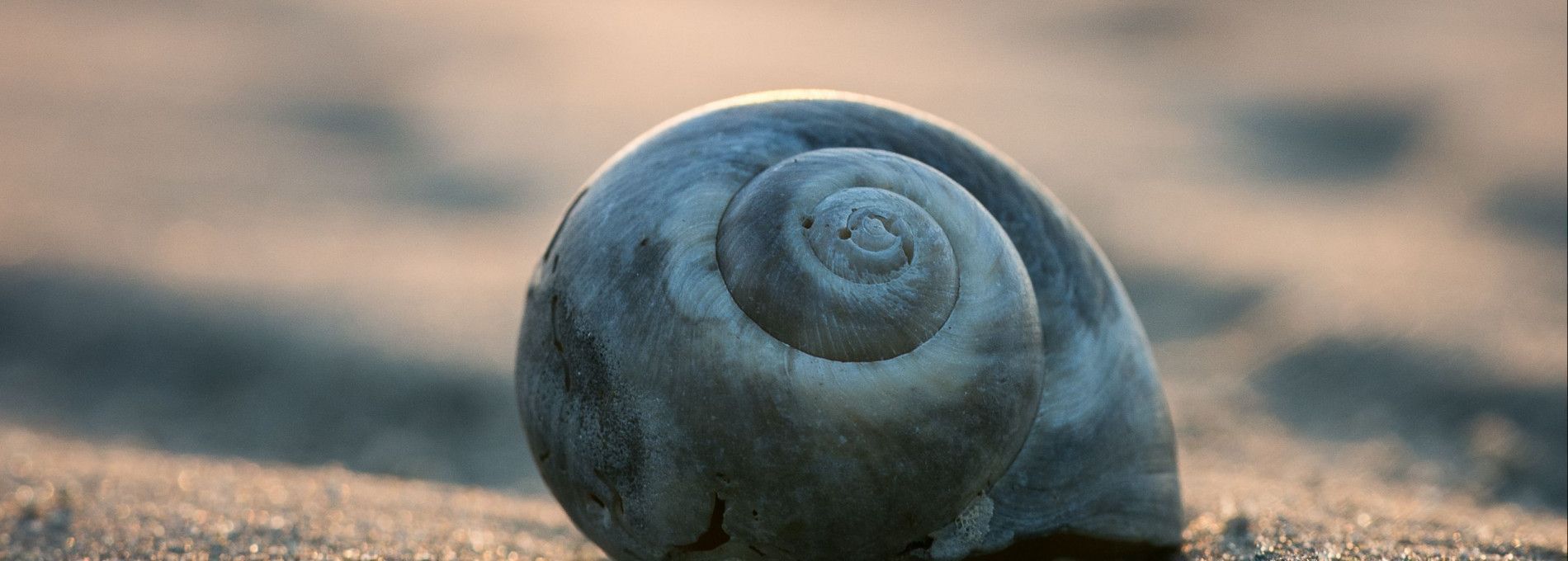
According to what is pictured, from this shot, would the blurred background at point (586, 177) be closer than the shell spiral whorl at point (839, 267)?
No

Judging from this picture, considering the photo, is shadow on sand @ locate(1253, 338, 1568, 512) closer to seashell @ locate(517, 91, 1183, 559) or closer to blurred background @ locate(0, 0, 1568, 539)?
blurred background @ locate(0, 0, 1568, 539)

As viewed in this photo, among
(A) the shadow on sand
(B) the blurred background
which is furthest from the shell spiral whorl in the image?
(A) the shadow on sand

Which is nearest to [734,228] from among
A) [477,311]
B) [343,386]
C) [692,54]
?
[343,386]

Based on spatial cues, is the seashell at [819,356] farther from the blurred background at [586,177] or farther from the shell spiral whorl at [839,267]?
the blurred background at [586,177]

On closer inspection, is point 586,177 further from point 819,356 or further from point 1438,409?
point 819,356

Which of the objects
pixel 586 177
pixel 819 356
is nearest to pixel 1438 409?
pixel 819 356

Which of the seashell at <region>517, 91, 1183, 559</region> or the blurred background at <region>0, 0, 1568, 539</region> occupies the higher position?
the blurred background at <region>0, 0, 1568, 539</region>

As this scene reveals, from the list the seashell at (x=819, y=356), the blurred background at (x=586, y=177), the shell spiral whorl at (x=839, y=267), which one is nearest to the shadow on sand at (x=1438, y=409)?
the blurred background at (x=586, y=177)

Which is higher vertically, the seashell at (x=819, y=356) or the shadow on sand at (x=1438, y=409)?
the shadow on sand at (x=1438, y=409)
